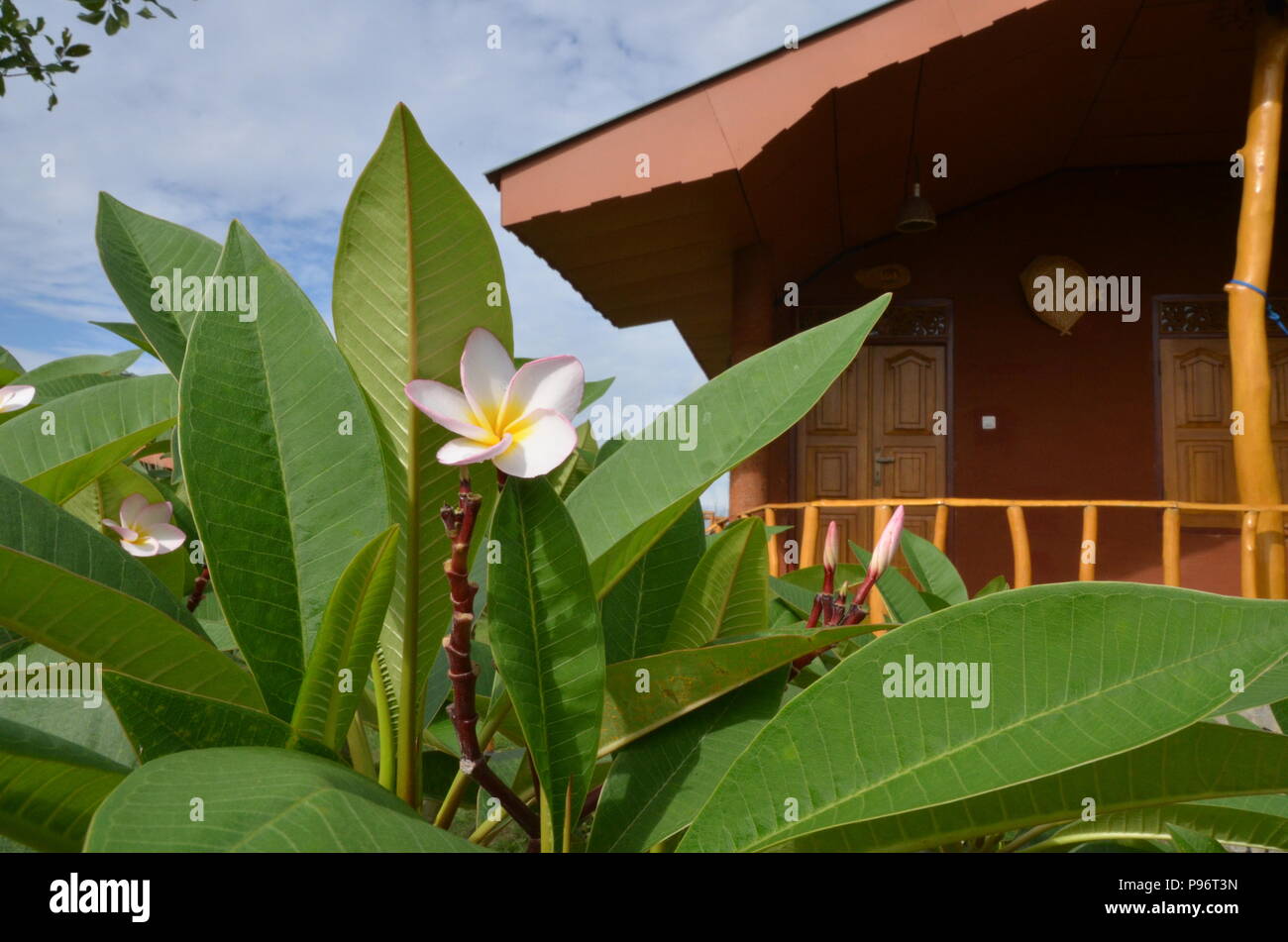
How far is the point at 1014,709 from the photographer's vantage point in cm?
38

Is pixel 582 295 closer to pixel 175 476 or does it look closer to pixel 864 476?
pixel 864 476

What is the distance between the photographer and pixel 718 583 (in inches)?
22.5

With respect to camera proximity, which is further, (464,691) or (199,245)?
(199,245)

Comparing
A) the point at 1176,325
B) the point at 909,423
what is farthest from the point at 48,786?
the point at 1176,325

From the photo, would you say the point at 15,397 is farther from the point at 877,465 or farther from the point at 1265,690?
the point at 877,465

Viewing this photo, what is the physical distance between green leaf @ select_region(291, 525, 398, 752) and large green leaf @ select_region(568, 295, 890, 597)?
0.11 meters

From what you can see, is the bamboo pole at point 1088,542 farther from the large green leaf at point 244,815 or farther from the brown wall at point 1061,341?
the large green leaf at point 244,815

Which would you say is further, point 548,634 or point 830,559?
point 830,559

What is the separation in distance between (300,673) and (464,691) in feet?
0.29

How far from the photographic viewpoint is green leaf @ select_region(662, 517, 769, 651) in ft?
1.85

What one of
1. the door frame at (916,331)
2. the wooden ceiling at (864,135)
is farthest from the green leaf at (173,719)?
the door frame at (916,331)

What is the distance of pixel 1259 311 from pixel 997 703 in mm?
5488

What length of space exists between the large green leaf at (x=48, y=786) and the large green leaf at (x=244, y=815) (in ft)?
0.29
